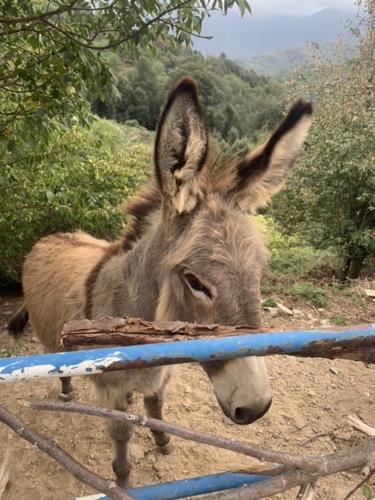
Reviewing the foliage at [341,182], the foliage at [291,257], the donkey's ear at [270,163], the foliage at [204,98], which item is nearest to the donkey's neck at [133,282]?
the donkey's ear at [270,163]

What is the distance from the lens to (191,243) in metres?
1.87

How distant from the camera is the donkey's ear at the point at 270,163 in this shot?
1951mm

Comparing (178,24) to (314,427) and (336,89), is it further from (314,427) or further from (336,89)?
(336,89)

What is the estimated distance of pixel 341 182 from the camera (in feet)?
30.2

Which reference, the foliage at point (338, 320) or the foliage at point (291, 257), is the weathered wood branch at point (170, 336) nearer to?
the foliage at point (338, 320)

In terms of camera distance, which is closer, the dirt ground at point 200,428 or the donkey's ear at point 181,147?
the donkey's ear at point 181,147

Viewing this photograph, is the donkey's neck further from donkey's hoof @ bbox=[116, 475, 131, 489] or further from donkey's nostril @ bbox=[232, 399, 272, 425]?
donkey's hoof @ bbox=[116, 475, 131, 489]

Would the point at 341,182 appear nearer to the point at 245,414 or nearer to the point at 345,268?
the point at 345,268

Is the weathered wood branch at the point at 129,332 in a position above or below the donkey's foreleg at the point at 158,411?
above

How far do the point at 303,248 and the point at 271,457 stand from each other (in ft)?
37.0

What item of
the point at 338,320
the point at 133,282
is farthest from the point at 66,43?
the point at 338,320

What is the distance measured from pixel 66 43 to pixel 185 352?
286 centimetres

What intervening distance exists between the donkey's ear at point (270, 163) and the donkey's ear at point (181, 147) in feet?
0.90

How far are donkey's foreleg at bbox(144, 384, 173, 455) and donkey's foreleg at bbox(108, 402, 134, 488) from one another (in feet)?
1.25
